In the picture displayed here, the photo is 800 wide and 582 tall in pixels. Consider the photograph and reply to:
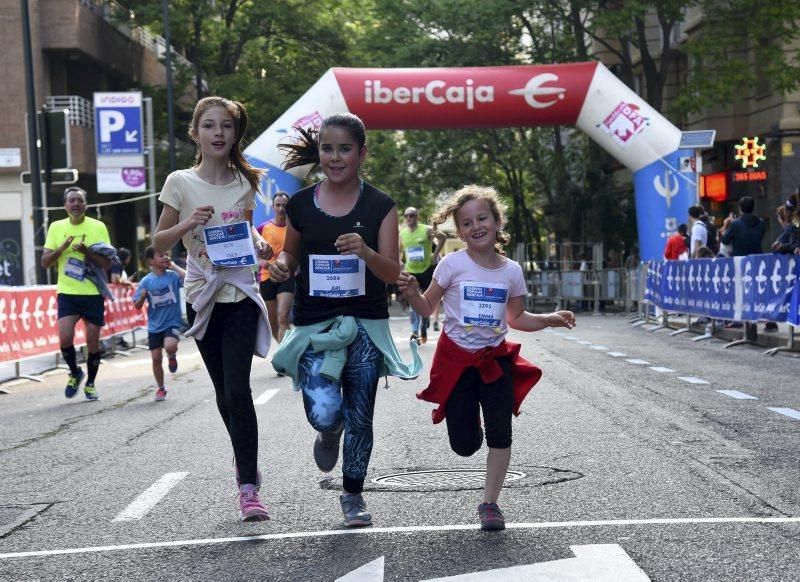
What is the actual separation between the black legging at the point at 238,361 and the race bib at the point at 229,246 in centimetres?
19

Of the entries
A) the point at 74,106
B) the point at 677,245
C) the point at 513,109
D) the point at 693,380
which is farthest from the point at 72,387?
the point at 74,106

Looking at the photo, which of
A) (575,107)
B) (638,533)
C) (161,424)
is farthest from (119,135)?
(638,533)

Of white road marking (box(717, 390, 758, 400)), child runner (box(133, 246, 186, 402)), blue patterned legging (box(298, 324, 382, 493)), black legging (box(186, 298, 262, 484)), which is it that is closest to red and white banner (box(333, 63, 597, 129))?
child runner (box(133, 246, 186, 402))

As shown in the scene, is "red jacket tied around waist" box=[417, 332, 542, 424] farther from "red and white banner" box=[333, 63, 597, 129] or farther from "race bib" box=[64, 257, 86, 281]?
"red and white banner" box=[333, 63, 597, 129]

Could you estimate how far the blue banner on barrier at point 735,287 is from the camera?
16.3m

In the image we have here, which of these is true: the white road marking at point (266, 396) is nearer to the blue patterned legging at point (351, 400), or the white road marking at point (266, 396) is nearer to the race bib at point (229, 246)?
the race bib at point (229, 246)

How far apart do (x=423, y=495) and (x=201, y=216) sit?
1665mm

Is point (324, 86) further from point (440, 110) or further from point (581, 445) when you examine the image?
point (581, 445)

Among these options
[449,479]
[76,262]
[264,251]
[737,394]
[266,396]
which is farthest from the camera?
[76,262]

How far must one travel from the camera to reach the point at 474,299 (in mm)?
5754

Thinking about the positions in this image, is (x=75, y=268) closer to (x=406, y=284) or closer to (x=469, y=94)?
(x=406, y=284)

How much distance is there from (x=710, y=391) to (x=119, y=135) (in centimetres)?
2107

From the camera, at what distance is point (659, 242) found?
25344 mm

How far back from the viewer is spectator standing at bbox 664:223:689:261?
23.9m
